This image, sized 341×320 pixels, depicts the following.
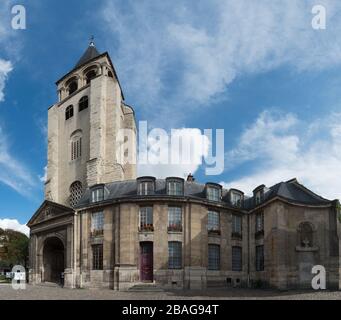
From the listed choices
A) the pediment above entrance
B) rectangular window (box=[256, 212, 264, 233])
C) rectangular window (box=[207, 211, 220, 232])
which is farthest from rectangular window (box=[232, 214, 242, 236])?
the pediment above entrance

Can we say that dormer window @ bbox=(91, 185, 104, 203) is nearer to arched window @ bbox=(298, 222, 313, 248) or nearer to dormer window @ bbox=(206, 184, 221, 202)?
dormer window @ bbox=(206, 184, 221, 202)

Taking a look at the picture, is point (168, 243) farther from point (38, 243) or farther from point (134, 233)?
point (38, 243)

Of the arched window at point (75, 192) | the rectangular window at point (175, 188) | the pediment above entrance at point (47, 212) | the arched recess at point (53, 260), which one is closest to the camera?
the rectangular window at point (175, 188)

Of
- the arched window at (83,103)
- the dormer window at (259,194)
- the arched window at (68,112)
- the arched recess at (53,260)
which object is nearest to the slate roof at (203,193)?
the dormer window at (259,194)

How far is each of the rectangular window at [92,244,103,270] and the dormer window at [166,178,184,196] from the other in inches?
267

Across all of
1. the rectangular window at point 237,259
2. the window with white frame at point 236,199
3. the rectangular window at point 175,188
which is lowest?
the rectangular window at point 237,259

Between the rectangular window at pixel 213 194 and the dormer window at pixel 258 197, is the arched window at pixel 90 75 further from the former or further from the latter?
the dormer window at pixel 258 197

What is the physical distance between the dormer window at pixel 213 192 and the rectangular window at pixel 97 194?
333 inches

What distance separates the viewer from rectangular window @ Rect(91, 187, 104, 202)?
100 feet

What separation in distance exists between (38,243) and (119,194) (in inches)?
407

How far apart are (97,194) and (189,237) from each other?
8316 mm

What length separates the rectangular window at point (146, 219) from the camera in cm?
2808

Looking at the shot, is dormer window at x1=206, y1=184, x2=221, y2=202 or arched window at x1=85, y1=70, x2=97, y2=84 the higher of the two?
arched window at x1=85, y1=70, x2=97, y2=84
